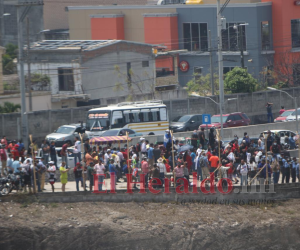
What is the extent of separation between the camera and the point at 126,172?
87.9ft

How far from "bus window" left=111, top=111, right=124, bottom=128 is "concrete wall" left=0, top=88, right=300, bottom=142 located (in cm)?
425

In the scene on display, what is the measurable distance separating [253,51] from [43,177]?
35.4 meters

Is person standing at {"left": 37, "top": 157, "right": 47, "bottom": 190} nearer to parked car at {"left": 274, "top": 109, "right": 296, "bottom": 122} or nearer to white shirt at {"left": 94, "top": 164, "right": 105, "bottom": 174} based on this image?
white shirt at {"left": 94, "top": 164, "right": 105, "bottom": 174}

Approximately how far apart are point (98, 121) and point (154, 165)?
36.2ft

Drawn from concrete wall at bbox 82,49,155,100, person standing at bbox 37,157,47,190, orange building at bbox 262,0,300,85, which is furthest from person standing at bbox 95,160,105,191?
orange building at bbox 262,0,300,85

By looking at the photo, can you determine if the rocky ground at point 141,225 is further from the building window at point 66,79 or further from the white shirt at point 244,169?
Result: the building window at point 66,79

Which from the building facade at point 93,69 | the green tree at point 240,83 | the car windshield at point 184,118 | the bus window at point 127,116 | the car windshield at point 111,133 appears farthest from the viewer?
the building facade at point 93,69

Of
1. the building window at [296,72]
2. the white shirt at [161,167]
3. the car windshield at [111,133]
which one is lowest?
the white shirt at [161,167]

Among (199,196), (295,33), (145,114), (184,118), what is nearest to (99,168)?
(199,196)

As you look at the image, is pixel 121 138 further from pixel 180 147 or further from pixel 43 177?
pixel 43 177

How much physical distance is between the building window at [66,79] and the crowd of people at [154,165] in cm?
2130

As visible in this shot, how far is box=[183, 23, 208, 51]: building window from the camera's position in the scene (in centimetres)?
6000

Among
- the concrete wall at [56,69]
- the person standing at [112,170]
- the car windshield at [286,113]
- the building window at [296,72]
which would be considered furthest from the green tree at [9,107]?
the building window at [296,72]

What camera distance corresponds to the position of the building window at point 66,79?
49.1 meters
